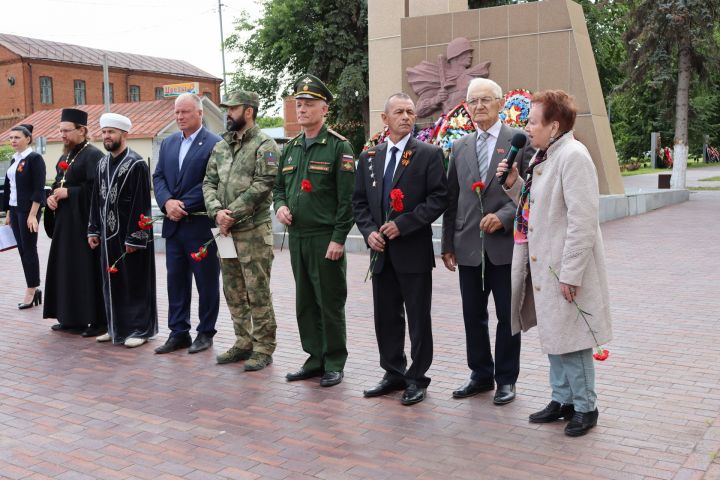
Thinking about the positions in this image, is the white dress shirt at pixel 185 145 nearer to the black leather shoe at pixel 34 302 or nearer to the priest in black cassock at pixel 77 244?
the priest in black cassock at pixel 77 244

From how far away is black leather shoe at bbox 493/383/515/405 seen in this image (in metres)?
4.91

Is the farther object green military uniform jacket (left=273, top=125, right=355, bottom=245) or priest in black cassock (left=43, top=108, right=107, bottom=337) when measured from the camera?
priest in black cassock (left=43, top=108, right=107, bottom=337)

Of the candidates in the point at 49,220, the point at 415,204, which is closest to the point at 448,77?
the point at 49,220

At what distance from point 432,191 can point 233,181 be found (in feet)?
5.60

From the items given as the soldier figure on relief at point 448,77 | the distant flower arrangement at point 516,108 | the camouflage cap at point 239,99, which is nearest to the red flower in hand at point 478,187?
the camouflage cap at point 239,99

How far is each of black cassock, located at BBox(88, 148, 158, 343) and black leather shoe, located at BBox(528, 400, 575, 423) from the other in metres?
3.71

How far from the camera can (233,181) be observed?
5.91m

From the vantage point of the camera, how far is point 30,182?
829 centimetres

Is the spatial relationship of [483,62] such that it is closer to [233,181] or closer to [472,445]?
[233,181]

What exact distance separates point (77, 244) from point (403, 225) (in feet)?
12.1

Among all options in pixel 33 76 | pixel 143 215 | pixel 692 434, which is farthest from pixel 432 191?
pixel 33 76

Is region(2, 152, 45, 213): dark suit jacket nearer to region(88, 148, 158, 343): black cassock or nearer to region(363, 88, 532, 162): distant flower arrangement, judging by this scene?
region(88, 148, 158, 343): black cassock

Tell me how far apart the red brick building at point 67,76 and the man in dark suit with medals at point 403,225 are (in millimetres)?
48794

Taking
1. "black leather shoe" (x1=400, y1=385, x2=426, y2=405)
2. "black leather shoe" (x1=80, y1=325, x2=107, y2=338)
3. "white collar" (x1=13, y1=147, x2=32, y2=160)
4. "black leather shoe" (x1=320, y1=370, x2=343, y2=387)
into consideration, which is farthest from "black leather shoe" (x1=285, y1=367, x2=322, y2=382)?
"white collar" (x1=13, y1=147, x2=32, y2=160)
